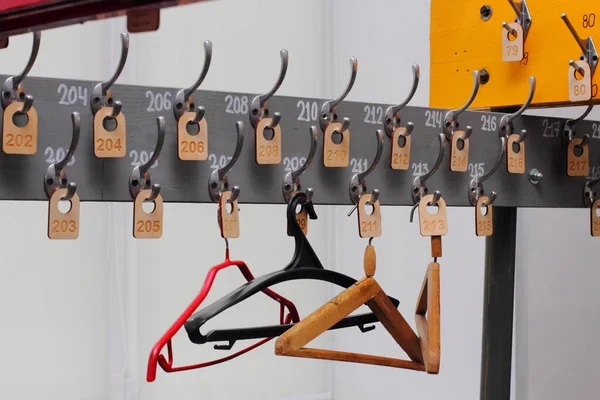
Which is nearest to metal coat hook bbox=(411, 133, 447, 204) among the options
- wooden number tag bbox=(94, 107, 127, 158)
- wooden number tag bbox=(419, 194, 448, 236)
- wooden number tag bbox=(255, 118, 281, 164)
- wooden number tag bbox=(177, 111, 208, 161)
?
wooden number tag bbox=(419, 194, 448, 236)

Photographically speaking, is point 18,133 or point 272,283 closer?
point 18,133

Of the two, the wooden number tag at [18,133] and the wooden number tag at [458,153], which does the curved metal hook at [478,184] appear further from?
the wooden number tag at [18,133]

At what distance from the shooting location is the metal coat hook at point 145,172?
109cm

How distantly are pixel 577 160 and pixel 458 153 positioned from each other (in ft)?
1.07

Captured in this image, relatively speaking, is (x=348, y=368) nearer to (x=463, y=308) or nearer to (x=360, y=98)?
(x=463, y=308)

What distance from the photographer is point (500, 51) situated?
5.32 ft

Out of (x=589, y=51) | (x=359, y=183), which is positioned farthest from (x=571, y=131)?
(x=359, y=183)

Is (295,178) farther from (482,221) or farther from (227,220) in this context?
(482,221)

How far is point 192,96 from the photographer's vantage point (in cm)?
116

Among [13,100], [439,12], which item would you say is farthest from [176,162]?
[439,12]

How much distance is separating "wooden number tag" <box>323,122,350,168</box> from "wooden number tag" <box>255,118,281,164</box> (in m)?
0.08

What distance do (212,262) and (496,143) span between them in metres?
2.03

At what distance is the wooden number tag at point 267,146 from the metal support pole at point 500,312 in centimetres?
62

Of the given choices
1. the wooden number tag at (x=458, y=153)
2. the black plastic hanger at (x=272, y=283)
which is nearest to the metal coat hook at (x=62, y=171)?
the black plastic hanger at (x=272, y=283)
